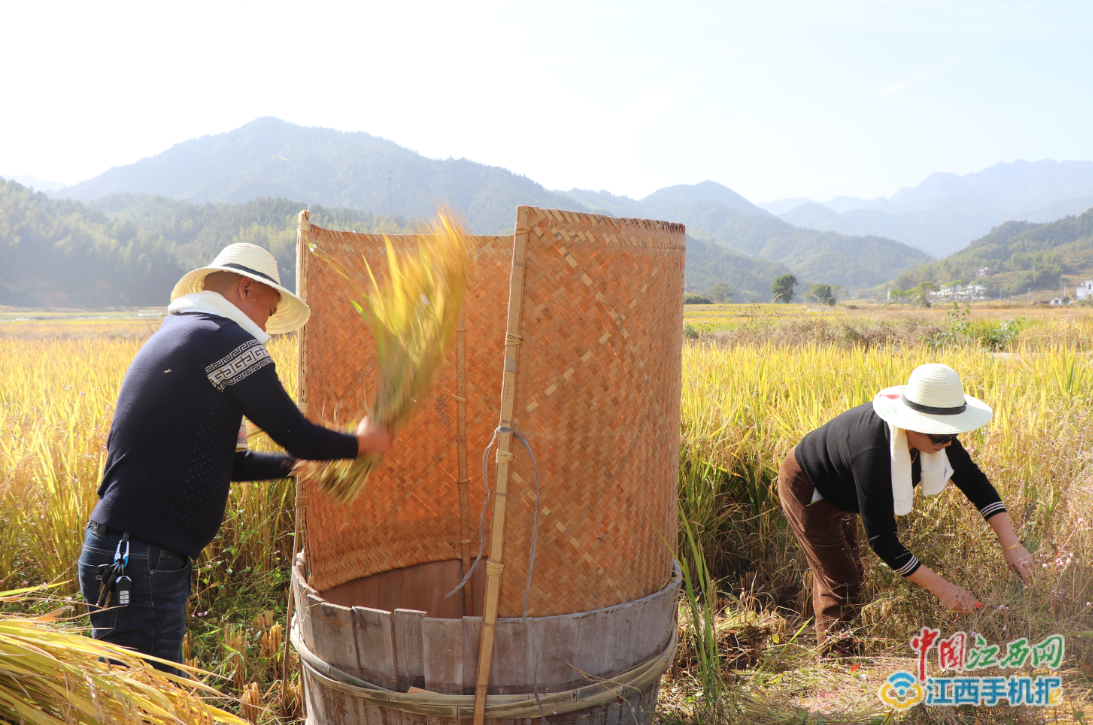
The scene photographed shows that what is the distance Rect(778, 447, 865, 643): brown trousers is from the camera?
2982mm

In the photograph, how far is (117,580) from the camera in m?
1.74

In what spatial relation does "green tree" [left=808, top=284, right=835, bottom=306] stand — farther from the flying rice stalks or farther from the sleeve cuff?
the flying rice stalks

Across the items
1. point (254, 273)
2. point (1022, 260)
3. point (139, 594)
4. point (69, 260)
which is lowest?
point (139, 594)

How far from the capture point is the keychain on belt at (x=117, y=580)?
1746 millimetres

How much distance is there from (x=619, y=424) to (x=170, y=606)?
136cm

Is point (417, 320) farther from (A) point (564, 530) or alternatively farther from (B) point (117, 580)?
(B) point (117, 580)

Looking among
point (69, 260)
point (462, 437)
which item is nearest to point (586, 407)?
point (462, 437)

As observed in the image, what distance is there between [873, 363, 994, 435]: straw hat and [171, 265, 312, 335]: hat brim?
2.09 m

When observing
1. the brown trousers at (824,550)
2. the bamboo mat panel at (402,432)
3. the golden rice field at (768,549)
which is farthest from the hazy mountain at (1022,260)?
the bamboo mat panel at (402,432)

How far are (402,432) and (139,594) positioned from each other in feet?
4.12

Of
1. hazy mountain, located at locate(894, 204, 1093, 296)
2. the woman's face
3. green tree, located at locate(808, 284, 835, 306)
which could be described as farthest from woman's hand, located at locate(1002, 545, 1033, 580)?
hazy mountain, located at locate(894, 204, 1093, 296)

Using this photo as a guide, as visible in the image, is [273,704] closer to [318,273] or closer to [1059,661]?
[318,273]

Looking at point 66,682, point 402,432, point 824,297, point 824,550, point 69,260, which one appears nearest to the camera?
point 66,682

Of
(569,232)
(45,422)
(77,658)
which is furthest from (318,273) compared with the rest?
(45,422)
